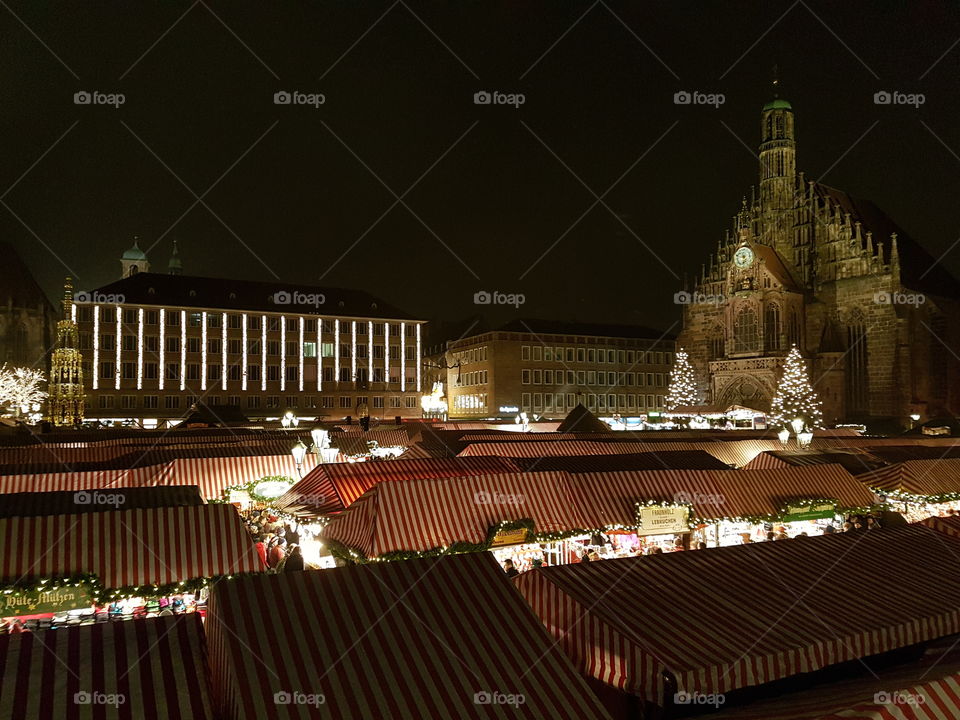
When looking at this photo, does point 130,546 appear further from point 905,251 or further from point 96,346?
point 905,251

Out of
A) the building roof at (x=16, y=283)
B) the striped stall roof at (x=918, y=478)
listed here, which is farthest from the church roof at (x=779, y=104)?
the building roof at (x=16, y=283)

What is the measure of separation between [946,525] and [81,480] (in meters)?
16.7

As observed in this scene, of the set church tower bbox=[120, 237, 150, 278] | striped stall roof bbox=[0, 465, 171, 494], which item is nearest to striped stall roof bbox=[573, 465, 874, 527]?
striped stall roof bbox=[0, 465, 171, 494]

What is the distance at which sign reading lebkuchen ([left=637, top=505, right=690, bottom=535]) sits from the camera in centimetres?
1296

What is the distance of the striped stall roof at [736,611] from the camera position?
5660 millimetres

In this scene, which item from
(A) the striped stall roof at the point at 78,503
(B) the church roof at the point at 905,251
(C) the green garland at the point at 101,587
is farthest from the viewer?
(B) the church roof at the point at 905,251

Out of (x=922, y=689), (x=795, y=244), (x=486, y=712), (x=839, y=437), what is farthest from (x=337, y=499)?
(x=795, y=244)

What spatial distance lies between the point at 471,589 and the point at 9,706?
3.42 metres

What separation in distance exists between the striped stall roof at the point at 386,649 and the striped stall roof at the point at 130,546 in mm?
4236

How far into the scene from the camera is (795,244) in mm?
54938

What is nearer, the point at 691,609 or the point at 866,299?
the point at 691,609

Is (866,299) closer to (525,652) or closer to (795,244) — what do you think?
(795,244)

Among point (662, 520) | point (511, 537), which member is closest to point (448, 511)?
point (511, 537)

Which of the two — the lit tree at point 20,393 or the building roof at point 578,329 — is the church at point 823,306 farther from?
the lit tree at point 20,393
